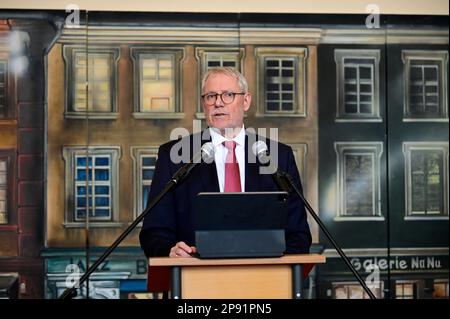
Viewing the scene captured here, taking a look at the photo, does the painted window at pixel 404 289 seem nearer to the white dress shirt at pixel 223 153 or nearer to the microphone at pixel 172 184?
the white dress shirt at pixel 223 153

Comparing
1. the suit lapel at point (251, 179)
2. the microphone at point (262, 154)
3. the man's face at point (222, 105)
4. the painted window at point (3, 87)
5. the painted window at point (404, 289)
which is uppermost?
the painted window at point (3, 87)

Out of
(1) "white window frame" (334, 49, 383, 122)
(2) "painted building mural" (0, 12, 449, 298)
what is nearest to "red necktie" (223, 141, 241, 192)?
(2) "painted building mural" (0, 12, 449, 298)

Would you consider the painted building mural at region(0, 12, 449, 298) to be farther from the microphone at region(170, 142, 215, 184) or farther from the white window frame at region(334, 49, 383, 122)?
the microphone at region(170, 142, 215, 184)

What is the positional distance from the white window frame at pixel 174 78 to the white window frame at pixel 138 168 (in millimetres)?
235

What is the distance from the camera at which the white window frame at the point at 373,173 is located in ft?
22.5

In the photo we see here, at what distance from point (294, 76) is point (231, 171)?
2.72m

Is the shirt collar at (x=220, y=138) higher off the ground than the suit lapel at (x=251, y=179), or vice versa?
the shirt collar at (x=220, y=138)

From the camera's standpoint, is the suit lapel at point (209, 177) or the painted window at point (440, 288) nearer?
the suit lapel at point (209, 177)

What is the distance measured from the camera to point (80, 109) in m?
6.66

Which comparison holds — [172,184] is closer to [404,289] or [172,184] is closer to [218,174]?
[218,174]

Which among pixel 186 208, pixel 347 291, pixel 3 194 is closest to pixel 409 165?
pixel 347 291

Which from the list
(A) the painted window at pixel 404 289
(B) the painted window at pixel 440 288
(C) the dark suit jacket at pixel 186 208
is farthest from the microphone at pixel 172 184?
(B) the painted window at pixel 440 288
